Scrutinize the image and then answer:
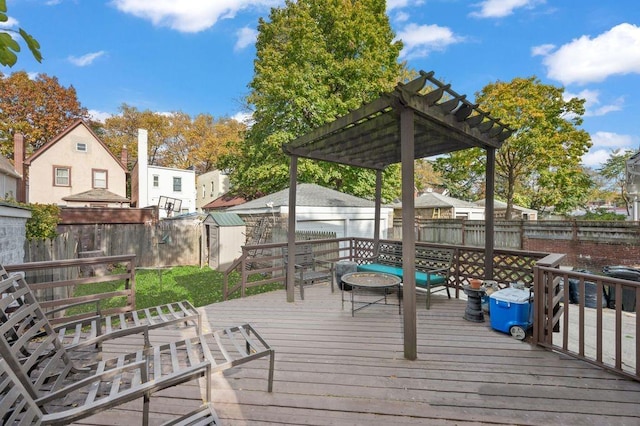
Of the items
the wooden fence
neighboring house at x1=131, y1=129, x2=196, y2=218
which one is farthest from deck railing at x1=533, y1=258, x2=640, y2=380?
neighboring house at x1=131, y1=129, x2=196, y2=218

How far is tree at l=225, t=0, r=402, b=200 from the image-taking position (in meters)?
13.7

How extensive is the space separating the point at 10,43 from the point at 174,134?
106ft

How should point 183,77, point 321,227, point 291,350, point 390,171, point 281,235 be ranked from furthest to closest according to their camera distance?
point 183,77
point 390,171
point 321,227
point 281,235
point 291,350

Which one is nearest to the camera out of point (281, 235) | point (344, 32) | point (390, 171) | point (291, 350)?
point (291, 350)

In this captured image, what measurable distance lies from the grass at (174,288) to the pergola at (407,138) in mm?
3220

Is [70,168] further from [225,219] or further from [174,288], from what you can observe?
[174,288]

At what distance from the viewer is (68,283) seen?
3.72 metres

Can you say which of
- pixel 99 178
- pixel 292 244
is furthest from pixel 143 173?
pixel 292 244

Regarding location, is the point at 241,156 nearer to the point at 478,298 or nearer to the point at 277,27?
the point at 277,27

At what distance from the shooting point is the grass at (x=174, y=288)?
699cm

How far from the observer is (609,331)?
16.1 ft

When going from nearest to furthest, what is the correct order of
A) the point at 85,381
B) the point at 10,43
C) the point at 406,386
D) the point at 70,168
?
the point at 10,43 → the point at 85,381 → the point at 406,386 → the point at 70,168

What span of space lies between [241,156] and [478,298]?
48.0 ft

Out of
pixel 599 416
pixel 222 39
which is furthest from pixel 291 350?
pixel 222 39
